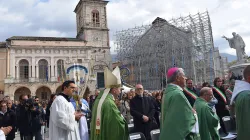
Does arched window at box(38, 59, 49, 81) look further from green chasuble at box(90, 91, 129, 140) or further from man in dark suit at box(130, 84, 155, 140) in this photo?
green chasuble at box(90, 91, 129, 140)

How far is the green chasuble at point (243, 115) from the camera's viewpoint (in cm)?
313

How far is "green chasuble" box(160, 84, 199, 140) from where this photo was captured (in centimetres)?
281

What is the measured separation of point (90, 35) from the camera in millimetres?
41406

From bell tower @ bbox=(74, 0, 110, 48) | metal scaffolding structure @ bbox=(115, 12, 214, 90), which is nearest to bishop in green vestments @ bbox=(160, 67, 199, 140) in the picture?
metal scaffolding structure @ bbox=(115, 12, 214, 90)

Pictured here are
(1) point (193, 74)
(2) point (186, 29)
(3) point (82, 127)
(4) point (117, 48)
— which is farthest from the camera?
(4) point (117, 48)

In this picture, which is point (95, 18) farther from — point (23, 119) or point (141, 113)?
point (141, 113)

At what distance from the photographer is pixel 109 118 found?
12.4 ft

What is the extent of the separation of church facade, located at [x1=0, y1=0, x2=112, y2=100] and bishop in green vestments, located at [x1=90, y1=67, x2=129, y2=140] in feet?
101

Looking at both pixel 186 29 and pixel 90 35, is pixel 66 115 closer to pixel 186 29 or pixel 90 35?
pixel 186 29

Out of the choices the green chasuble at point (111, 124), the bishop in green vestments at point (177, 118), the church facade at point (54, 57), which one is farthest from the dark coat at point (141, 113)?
the church facade at point (54, 57)

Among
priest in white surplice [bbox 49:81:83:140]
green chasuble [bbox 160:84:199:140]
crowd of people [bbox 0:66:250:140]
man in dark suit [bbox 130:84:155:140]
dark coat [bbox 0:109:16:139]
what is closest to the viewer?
green chasuble [bbox 160:84:199:140]

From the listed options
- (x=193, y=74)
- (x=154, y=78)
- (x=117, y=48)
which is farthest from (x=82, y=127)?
(x=117, y=48)

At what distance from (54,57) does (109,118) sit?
1441 inches

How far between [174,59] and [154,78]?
166 inches
